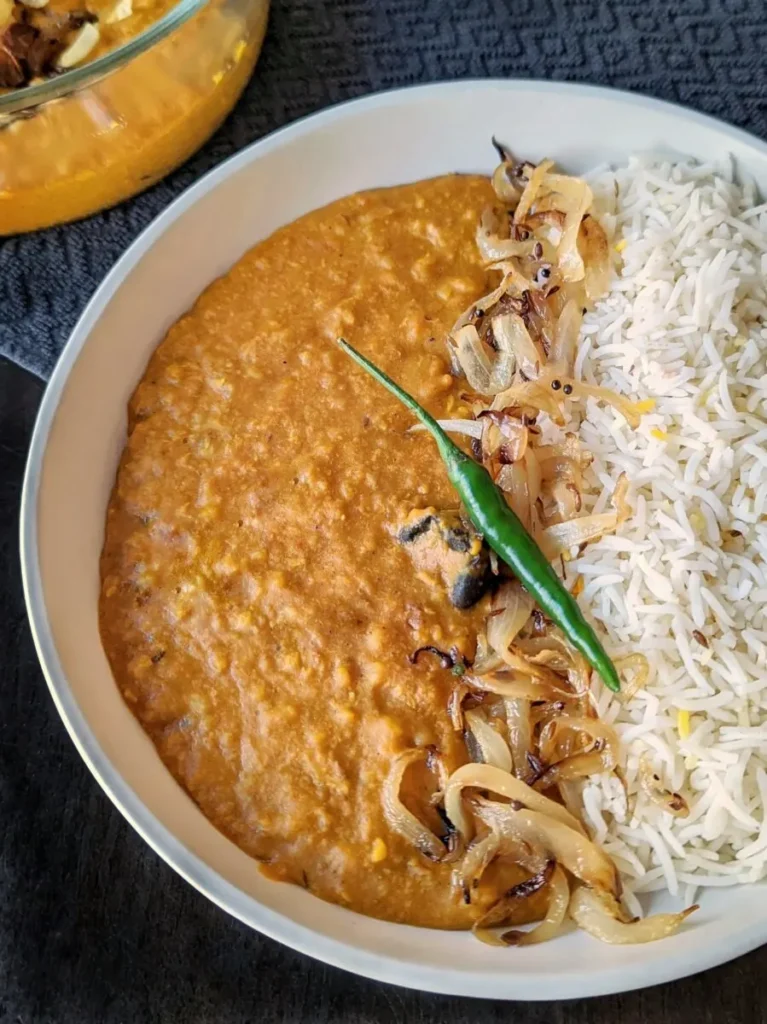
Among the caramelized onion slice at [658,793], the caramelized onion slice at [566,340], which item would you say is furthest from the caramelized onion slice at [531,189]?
the caramelized onion slice at [658,793]

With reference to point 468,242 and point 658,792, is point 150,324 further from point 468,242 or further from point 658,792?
point 658,792

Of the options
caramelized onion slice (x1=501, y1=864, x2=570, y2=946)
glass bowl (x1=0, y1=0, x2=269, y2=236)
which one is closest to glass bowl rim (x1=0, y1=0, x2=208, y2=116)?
glass bowl (x1=0, y1=0, x2=269, y2=236)

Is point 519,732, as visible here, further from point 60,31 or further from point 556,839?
point 60,31

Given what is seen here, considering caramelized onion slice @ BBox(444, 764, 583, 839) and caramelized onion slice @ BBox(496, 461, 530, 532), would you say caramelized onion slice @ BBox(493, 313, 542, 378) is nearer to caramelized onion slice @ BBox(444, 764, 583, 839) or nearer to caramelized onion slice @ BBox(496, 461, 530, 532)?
caramelized onion slice @ BBox(496, 461, 530, 532)

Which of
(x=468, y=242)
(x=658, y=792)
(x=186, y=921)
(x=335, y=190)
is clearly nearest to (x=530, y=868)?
(x=658, y=792)

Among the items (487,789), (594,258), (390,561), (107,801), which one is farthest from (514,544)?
(107,801)
